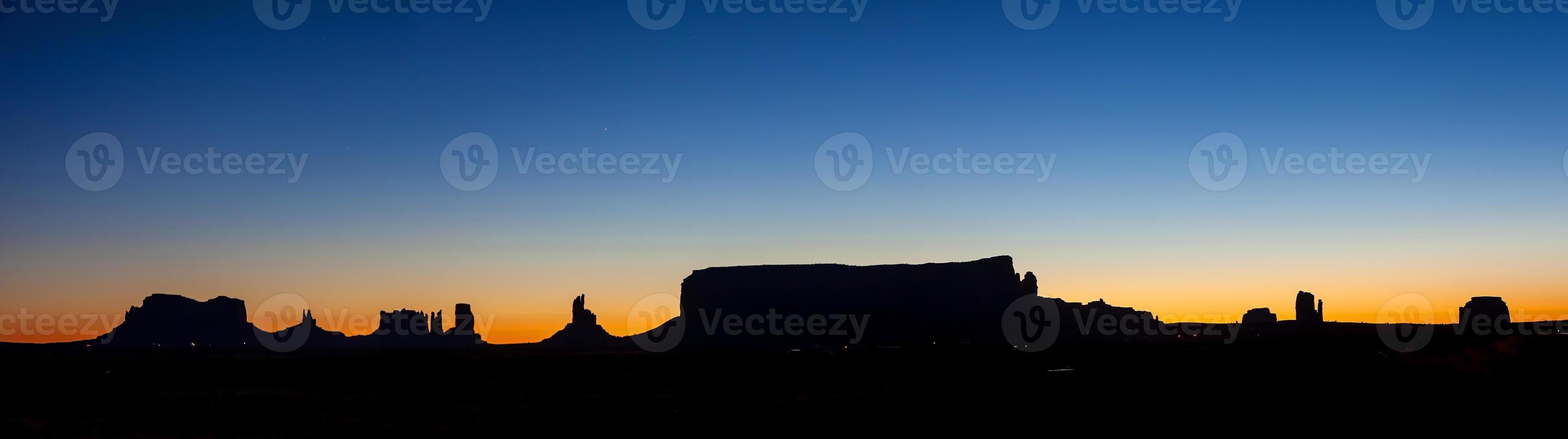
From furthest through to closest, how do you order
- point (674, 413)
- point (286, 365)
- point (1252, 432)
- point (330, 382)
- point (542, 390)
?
point (286, 365) → point (330, 382) → point (542, 390) → point (674, 413) → point (1252, 432)

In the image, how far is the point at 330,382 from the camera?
220 feet

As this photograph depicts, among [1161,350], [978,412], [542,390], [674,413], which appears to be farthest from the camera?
[1161,350]

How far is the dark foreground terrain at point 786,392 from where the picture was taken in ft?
109

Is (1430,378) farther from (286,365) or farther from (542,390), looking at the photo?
(286,365)

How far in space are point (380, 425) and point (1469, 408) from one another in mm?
33859

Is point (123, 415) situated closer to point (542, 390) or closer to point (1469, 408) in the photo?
point (542, 390)

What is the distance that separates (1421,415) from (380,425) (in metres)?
32.1

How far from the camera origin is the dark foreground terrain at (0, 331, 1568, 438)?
109 feet

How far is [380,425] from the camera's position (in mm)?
34750

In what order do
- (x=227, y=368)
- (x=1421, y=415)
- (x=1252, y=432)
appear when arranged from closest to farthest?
(x=1252, y=432), (x=1421, y=415), (x=227, y=368)

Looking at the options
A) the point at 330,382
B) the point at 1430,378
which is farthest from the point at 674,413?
the point at 330,382

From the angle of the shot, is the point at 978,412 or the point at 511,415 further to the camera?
the point at 511,415

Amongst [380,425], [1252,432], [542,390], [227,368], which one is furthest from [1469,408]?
[227,368]

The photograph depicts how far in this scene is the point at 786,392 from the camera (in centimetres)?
4856
